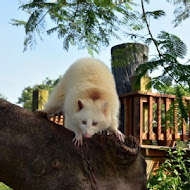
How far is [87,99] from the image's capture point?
123 inches

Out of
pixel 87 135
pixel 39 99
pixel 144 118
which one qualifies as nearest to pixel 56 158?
pixel 87 135

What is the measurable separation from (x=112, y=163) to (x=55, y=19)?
2442 mm

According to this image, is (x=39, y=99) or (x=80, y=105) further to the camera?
(x=39, y=99)

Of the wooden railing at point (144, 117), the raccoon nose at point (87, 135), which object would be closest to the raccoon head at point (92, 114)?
the raccoon nose at point (87, 135)

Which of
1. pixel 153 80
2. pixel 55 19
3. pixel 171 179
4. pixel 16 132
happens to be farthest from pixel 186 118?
pixel 171 179

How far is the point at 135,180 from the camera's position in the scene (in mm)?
2695

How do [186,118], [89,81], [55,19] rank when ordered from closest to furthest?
[186,118]
[89,81]
[55,19]

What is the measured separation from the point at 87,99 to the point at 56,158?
858 mm

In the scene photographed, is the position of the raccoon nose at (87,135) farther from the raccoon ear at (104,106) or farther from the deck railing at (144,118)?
the deck railing at (144,118)

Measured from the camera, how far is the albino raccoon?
304cm

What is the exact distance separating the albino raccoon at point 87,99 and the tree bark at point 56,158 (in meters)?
0.26

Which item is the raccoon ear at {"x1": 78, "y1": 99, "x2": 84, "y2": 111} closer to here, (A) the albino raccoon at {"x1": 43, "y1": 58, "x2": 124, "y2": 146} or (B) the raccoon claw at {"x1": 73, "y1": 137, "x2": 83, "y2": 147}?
(A) the albino raccoon at {"x1": 43, "y1": 58, "x2": 124, "y2": 146}

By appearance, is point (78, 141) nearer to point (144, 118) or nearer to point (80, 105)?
point (80, 105)

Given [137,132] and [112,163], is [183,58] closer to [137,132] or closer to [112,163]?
[112,163]
